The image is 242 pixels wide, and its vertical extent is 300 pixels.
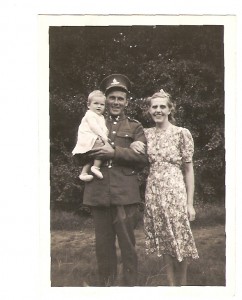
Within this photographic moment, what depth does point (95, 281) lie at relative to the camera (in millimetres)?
3490

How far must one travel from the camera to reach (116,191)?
3475mm

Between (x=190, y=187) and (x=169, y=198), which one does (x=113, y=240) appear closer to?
(x=169, y=198)

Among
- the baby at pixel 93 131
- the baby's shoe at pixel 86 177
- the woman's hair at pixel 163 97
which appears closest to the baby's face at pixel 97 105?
the baby at pixel 93 131

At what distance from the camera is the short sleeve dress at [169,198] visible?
137 inches

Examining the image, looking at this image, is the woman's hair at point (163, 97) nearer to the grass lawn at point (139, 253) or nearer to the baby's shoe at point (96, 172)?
the baby's shoe at point (96, 172)

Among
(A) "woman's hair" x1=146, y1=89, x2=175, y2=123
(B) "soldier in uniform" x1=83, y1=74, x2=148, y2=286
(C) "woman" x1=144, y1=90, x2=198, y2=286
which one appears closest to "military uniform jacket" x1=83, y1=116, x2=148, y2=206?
(B) "soldier in uniform" x1=83, y1=74, x2=148, y2=286

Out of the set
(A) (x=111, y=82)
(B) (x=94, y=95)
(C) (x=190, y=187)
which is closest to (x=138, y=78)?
(A) (x=111, y=82)

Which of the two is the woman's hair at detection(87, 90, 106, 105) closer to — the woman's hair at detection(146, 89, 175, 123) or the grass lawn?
the woman's hair at detection(146, 89, 175, 123)
